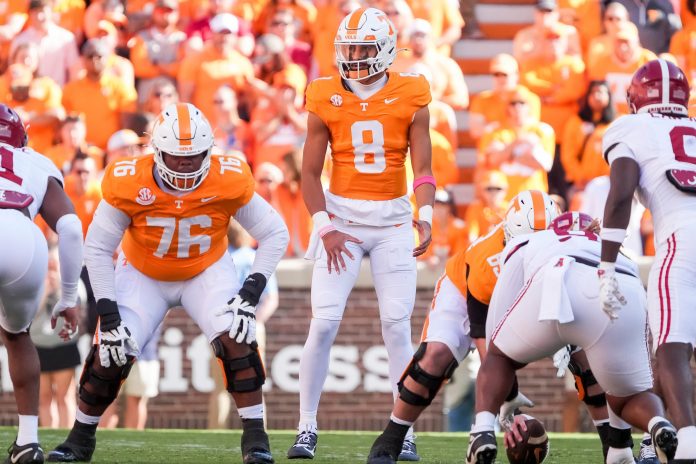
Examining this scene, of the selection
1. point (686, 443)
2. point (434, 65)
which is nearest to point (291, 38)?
point (434, 65)

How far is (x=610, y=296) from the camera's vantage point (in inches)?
219

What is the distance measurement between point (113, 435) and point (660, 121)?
461 centimetres

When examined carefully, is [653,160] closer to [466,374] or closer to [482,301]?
[482,301]

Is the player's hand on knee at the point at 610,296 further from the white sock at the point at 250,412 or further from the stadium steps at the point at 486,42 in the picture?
the stadium steps at the point at 486,42

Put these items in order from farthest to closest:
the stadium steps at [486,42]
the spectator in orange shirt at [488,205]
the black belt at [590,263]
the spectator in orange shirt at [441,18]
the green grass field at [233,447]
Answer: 1. the stadium steps at [486,42]
2. the spectator in orange shirt at [441,18]
3. the spectator in orange shirt at [488,205]
4. the green grass field at [233,447]
5. the black belt at [590,263]

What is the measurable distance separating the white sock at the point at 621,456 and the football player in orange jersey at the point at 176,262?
1552mm

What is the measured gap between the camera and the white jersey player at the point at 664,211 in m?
5.64

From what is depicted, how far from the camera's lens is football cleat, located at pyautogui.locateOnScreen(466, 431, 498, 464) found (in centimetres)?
569

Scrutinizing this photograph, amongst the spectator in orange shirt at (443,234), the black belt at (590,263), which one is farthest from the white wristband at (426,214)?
the spectator in orange shirt at (443,234)

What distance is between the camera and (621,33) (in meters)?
12.6

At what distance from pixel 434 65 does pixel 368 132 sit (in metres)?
5.67

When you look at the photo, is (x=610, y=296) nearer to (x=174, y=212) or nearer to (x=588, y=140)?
(x=174, y=212)

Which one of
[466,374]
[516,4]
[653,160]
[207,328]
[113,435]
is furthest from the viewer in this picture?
[516,4]

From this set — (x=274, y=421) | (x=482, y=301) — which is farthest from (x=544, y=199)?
(x=274, y=421)
